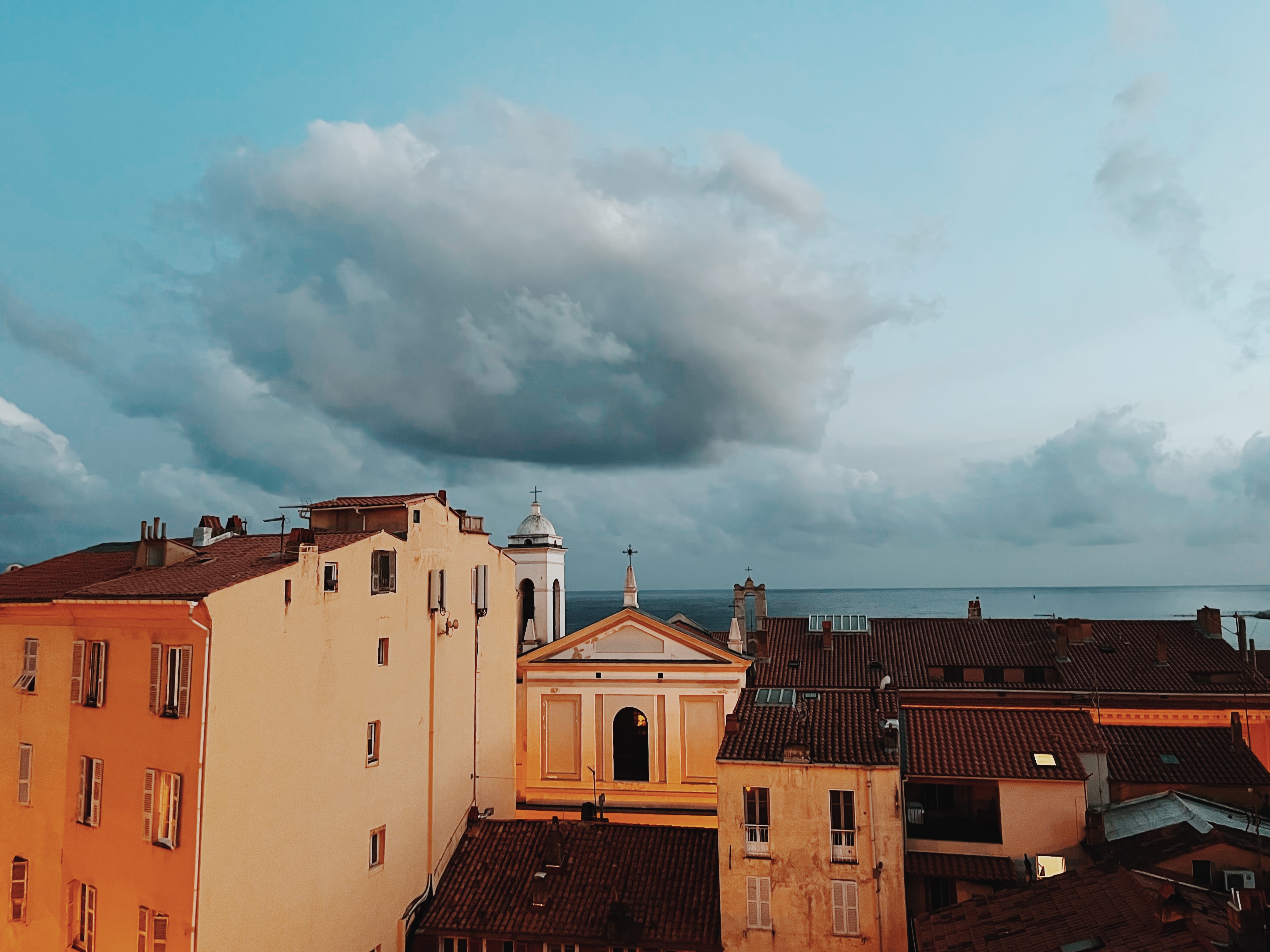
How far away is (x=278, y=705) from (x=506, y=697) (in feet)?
42.5

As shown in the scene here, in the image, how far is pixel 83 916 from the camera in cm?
2031

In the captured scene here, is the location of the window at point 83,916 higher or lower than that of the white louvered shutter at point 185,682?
lower

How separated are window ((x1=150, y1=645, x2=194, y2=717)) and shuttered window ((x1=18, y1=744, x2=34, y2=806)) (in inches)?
285

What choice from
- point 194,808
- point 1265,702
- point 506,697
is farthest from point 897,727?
point 1265,702

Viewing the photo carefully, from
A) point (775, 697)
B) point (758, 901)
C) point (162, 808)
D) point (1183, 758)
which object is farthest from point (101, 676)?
point (1183, 758)

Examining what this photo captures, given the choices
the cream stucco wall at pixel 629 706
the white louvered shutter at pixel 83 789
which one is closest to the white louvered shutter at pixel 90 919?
the white louvered shutter at pixel 83 789

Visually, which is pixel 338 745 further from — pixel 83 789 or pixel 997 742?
pixel 997 742

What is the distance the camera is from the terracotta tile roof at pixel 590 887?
22484 millimetres

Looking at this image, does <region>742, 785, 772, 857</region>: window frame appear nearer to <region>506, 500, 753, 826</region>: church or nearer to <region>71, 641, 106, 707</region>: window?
<region>506, 500, 753, 826</region>: church

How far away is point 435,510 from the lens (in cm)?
2617

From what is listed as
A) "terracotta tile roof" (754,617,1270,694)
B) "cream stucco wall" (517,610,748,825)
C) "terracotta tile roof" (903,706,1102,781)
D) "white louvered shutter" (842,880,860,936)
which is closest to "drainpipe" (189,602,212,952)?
"white louvered shutter" (842,880,860,936)

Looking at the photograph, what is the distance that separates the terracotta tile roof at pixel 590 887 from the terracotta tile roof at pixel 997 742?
6.82m

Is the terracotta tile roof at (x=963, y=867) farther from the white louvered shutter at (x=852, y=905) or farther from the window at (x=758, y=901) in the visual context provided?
the window at (x=758, y=901)

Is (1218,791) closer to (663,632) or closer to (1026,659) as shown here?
(1026,659)
